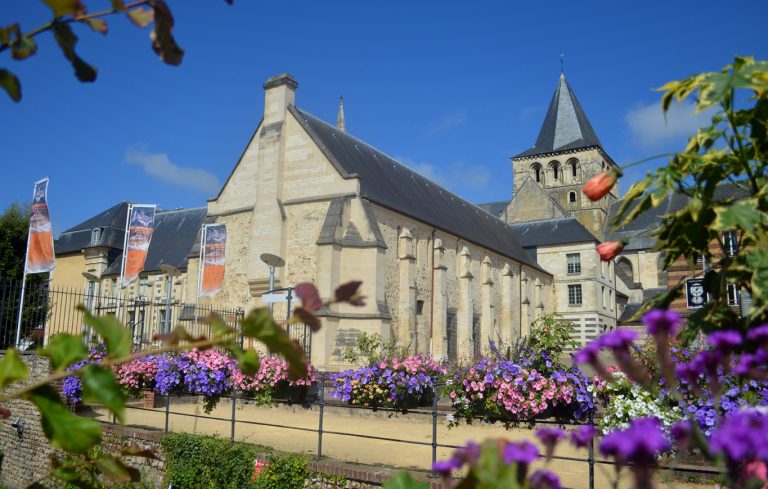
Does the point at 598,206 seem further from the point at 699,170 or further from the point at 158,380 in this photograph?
the point at 699,170

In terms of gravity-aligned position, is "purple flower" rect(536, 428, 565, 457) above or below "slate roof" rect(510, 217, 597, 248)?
below

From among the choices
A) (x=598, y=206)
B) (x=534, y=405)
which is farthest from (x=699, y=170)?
(x=598, y=206)

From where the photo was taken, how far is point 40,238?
18.3m

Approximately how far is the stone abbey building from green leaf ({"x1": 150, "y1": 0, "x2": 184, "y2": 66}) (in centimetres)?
1644

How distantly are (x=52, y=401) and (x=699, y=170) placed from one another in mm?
2239

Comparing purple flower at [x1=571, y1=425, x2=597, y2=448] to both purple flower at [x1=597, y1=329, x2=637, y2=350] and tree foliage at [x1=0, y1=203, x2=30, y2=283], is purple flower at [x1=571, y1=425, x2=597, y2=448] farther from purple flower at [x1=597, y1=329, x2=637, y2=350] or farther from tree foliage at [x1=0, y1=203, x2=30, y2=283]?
tree foliage at [x1=0, y1=203, x2=30, y2=283]

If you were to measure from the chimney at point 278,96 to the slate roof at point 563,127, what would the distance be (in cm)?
3301

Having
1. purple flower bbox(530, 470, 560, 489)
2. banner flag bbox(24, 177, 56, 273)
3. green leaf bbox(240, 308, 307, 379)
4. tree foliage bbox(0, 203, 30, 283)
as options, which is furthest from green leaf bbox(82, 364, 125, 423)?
tree foliage bbox(0, 203, 30, 283)

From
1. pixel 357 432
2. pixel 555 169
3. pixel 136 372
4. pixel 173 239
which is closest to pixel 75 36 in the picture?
pixel 357 432

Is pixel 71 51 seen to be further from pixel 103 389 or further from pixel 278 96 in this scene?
pixel 278 96

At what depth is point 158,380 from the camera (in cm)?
1115

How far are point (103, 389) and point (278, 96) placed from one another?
2416cm

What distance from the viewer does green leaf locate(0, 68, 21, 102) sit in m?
1.10

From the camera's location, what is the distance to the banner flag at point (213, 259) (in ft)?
67.3
